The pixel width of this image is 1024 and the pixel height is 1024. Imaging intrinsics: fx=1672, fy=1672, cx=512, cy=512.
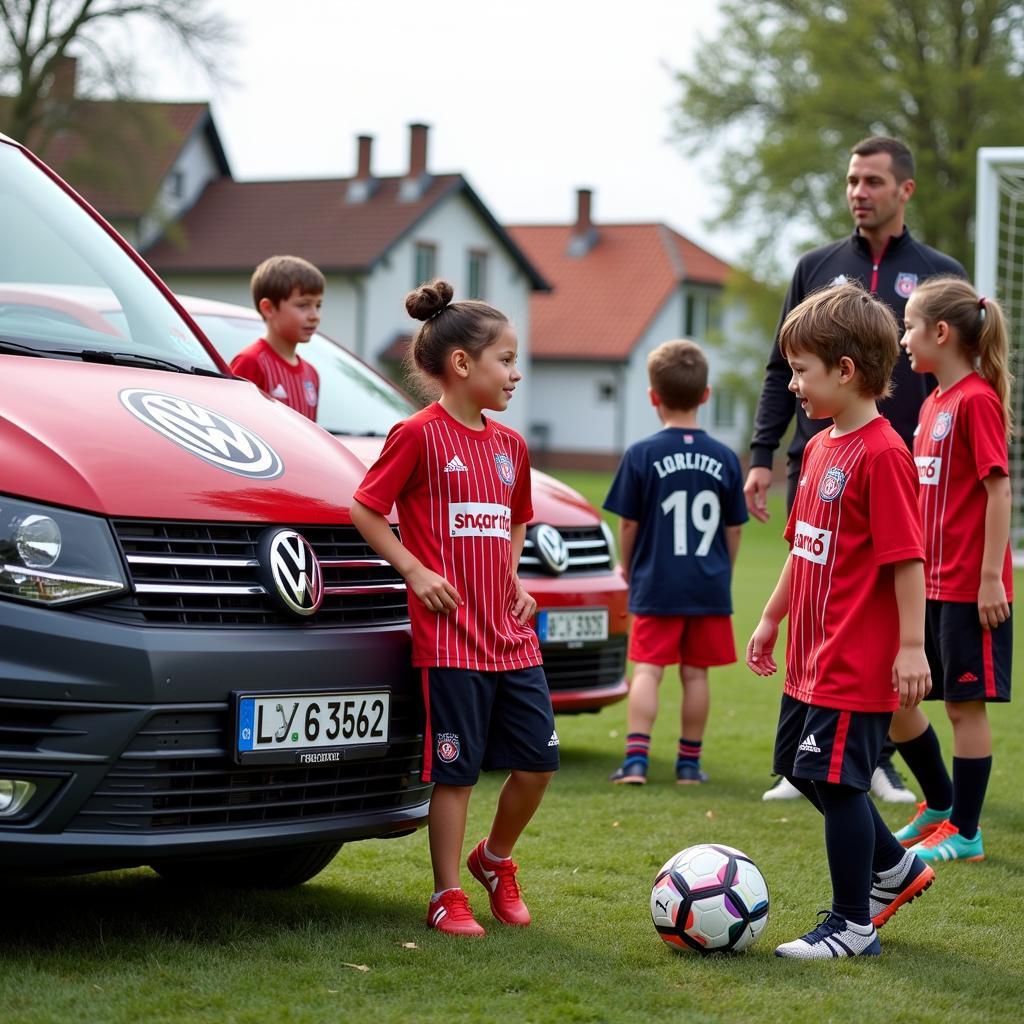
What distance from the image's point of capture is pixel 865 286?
6.38m

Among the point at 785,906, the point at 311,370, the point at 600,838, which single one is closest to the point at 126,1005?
the point at 785,906

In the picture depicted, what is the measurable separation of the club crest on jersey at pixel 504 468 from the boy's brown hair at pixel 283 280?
2.20m

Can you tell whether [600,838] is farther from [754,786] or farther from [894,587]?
[894,587]

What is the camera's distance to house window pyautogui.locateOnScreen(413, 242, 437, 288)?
45688 millimetres

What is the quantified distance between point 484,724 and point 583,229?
5604 centimetres

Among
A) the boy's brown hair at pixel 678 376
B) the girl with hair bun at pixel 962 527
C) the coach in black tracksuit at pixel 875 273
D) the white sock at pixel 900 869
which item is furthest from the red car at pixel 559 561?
the white sock at pixel 900 869

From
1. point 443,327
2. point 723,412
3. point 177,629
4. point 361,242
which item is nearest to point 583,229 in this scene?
point 723,412

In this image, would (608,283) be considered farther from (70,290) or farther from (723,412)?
(70,290)

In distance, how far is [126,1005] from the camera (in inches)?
135

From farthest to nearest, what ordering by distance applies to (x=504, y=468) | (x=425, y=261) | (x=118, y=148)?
1. (x=425, y=261)
2. (x=118, y=148)
3. (x=504, y=468)

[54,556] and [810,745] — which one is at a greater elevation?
[54,556]

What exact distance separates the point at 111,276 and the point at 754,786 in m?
3.37

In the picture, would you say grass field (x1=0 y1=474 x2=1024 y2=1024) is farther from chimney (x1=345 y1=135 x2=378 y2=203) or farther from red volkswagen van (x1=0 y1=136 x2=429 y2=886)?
chimney (x1=345 y1=135 x2=378 y2=203)

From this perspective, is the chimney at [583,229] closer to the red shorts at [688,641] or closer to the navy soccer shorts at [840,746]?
the red shorts at [688,641]
